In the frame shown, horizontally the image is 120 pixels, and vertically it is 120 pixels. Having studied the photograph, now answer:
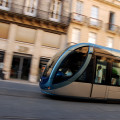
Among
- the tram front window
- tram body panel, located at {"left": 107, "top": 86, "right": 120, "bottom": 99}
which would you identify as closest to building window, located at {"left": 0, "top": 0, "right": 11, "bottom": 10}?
the tram front window

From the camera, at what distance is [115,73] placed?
6.48 m

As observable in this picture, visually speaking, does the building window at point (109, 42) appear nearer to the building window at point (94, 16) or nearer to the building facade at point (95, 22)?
the building facade at point (95, 22)

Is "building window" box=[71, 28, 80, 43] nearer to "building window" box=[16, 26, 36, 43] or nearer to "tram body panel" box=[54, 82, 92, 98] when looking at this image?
"building window" box=[16, 26, 36, 43]

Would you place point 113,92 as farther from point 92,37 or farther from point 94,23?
point 94,23

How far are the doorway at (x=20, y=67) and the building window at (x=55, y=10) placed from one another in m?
5.14

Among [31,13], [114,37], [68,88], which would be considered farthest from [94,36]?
[68,88]

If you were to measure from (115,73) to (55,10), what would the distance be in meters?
11.9

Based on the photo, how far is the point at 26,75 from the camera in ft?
50.0

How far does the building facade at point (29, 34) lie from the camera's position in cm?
1440

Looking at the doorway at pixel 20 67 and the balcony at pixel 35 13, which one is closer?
the balcony at pixel 35 13

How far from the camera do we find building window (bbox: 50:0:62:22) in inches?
636

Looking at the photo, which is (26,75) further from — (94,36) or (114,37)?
(114,37)

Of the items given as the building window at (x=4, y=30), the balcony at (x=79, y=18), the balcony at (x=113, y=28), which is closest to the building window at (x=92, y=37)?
the balcony at (x=79, y=18)

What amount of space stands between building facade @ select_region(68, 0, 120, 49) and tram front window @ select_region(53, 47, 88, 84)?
10406mm
